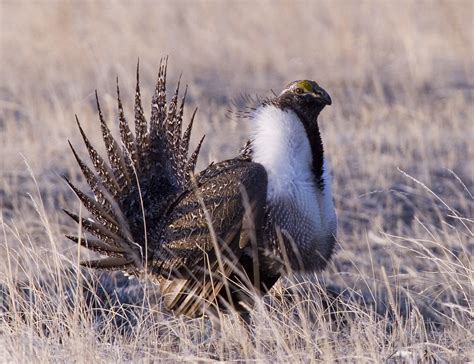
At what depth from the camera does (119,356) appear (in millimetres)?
3178

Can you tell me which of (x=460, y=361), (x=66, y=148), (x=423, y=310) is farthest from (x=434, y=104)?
(x=460, y=361)

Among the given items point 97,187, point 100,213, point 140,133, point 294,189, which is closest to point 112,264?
point 100,213

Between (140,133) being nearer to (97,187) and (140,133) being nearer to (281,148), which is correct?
(97,187)

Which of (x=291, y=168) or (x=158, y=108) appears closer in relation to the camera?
(x=291, y=168)

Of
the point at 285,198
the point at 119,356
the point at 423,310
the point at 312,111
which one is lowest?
the point at 423,310

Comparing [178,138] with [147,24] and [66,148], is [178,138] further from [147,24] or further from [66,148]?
[147,24]

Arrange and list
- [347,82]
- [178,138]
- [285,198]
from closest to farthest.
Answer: [285,198] → [178,138] → [347,82]

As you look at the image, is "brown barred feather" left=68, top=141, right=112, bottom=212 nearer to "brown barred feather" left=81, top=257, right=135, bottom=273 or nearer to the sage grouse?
the sage grouse

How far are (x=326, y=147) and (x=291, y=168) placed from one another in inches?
114

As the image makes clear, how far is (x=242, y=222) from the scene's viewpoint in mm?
3584

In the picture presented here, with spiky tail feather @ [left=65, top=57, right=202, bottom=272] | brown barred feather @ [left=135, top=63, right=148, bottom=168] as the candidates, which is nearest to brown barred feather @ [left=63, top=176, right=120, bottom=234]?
spiky tail feather @ [left=65, top=57, right=202, bottom=272]

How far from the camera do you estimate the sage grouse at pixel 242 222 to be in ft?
11.7

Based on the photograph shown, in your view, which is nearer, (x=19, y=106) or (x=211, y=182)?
(x=211, y=182)

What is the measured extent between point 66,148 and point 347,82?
2.91 m
